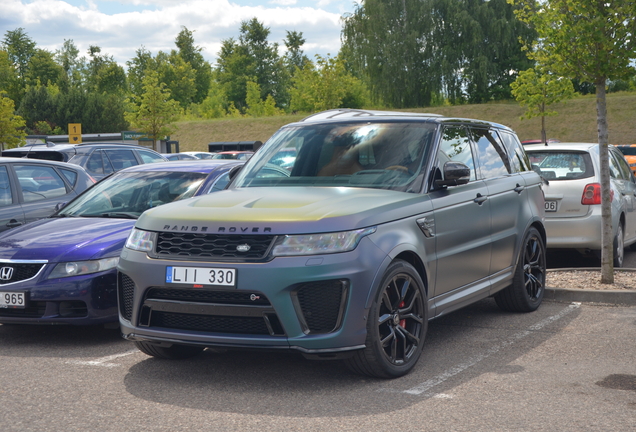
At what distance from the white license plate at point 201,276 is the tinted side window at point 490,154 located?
2.87 metres

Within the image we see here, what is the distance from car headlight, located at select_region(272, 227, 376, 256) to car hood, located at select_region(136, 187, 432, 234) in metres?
0.04

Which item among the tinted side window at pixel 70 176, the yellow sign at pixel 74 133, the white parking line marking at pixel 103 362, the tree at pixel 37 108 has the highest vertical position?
the tree at pixel 37 108

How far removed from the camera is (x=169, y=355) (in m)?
5.51

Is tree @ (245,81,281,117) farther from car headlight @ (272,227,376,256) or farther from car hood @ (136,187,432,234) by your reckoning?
car headlight @ (272,227,376,256)

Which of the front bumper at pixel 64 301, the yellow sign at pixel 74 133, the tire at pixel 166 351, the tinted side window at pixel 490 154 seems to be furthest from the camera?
the yellow sign at pixel 74 133

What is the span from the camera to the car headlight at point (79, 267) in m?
6.07

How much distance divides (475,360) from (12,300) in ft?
11.8

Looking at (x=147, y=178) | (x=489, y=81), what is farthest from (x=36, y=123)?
(x=147, y=178)

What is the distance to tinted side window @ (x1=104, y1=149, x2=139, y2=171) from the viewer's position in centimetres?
1641

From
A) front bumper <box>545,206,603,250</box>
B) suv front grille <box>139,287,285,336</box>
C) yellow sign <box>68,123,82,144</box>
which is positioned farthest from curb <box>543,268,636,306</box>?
yellow sign <box>68,123,82,144</box>

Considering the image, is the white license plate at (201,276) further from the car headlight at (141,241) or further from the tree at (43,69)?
the tree at (43,69)

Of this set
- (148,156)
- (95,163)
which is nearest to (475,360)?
(95,163)

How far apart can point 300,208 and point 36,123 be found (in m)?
78.0

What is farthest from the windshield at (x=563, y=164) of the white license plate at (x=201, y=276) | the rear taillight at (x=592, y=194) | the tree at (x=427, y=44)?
the tree at (x=427, y=44)
